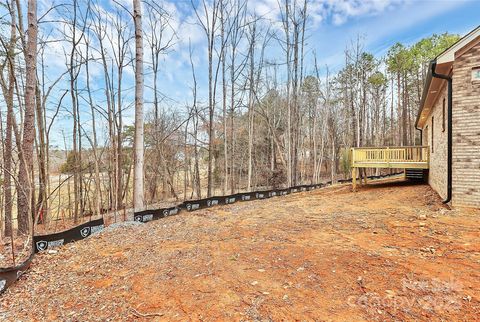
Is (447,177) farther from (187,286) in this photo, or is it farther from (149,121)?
(149,121)

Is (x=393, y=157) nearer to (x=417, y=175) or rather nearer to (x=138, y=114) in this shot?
(x=417, y=175)

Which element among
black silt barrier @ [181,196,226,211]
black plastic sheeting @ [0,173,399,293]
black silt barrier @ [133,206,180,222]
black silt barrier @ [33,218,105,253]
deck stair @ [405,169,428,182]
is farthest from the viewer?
deck stair @ [405,169,428,182]

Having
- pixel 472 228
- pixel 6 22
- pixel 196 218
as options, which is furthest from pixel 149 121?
pixel 472 228

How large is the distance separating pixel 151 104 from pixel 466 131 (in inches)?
541

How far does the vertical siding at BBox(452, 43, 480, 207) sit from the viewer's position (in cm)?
561

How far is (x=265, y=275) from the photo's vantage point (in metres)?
2.95

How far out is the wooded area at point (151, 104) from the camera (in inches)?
247

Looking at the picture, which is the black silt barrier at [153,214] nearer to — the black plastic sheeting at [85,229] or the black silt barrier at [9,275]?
the black plastic sheeting at [85,229]

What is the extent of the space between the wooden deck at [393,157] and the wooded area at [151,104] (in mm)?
4254

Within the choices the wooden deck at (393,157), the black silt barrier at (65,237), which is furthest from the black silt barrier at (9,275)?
the wooden deck at (393,157)

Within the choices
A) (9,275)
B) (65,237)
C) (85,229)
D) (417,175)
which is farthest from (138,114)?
(417,175)

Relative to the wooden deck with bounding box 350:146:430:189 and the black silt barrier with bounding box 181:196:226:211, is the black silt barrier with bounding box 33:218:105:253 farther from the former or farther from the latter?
the wooden deck with bounding box 350:146:430:189

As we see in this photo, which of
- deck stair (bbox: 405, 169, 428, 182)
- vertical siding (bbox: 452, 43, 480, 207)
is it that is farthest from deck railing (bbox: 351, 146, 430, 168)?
vertical siding (bbox: 452, 43, 480, 207)

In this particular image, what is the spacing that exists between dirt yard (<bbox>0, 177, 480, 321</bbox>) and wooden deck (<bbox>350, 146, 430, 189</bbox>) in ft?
14.7
